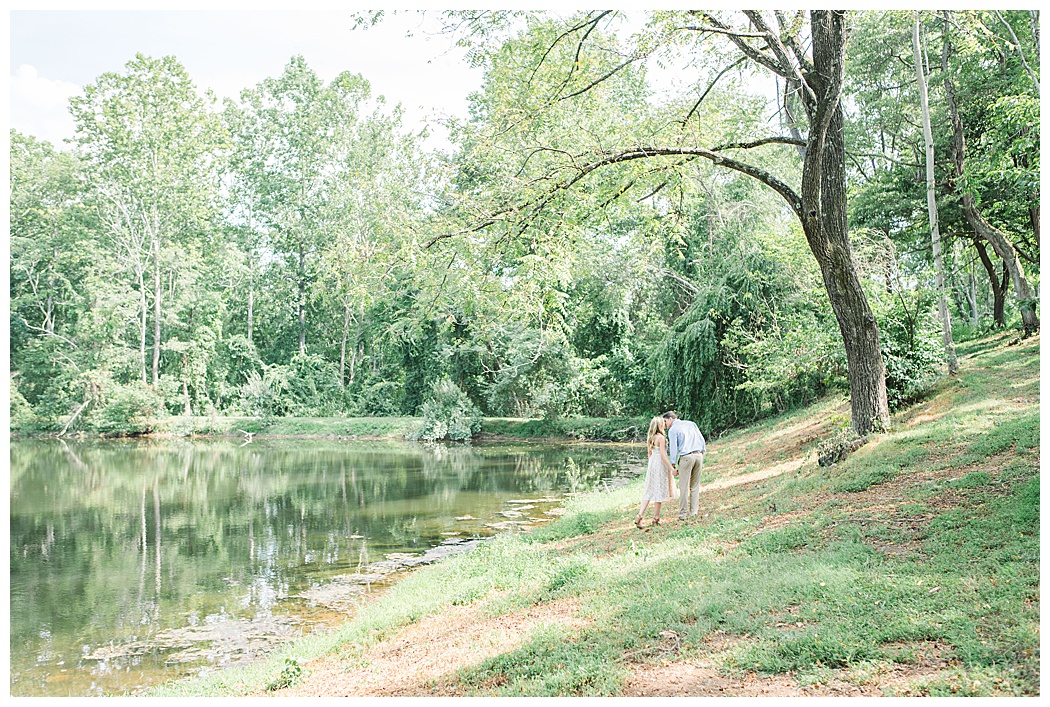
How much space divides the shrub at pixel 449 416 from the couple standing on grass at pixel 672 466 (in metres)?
21.3

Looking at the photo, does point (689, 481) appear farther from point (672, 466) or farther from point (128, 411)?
point (128, 411)

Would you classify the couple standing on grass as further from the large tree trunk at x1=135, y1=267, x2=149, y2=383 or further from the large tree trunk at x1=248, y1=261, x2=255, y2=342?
the large tree trunk at x1=248, y1=261, x2=255, y2=342

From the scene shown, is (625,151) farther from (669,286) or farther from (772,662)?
(669,286)

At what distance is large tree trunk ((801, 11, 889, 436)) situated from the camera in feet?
30.8

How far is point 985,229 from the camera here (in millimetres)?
15742

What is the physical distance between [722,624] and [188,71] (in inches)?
1368

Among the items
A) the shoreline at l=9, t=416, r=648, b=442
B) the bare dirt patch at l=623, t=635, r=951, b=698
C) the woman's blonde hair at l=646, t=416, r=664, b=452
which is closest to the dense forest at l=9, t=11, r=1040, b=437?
the shoreline at l=9, t=416, r=648, b=442

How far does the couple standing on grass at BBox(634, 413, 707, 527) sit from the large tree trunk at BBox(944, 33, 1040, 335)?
9.53 meters

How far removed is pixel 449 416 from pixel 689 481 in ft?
71.9

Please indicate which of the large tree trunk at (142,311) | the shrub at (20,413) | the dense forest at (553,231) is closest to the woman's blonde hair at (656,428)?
the dense forest at (553,231)

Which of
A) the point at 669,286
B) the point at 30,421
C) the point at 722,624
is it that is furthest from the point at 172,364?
the point at 722,624

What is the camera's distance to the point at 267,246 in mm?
40656

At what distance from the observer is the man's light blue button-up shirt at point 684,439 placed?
9.01 meters

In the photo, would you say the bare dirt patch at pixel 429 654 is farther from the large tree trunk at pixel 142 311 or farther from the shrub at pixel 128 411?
the large tree trunk at pixel 142 311
